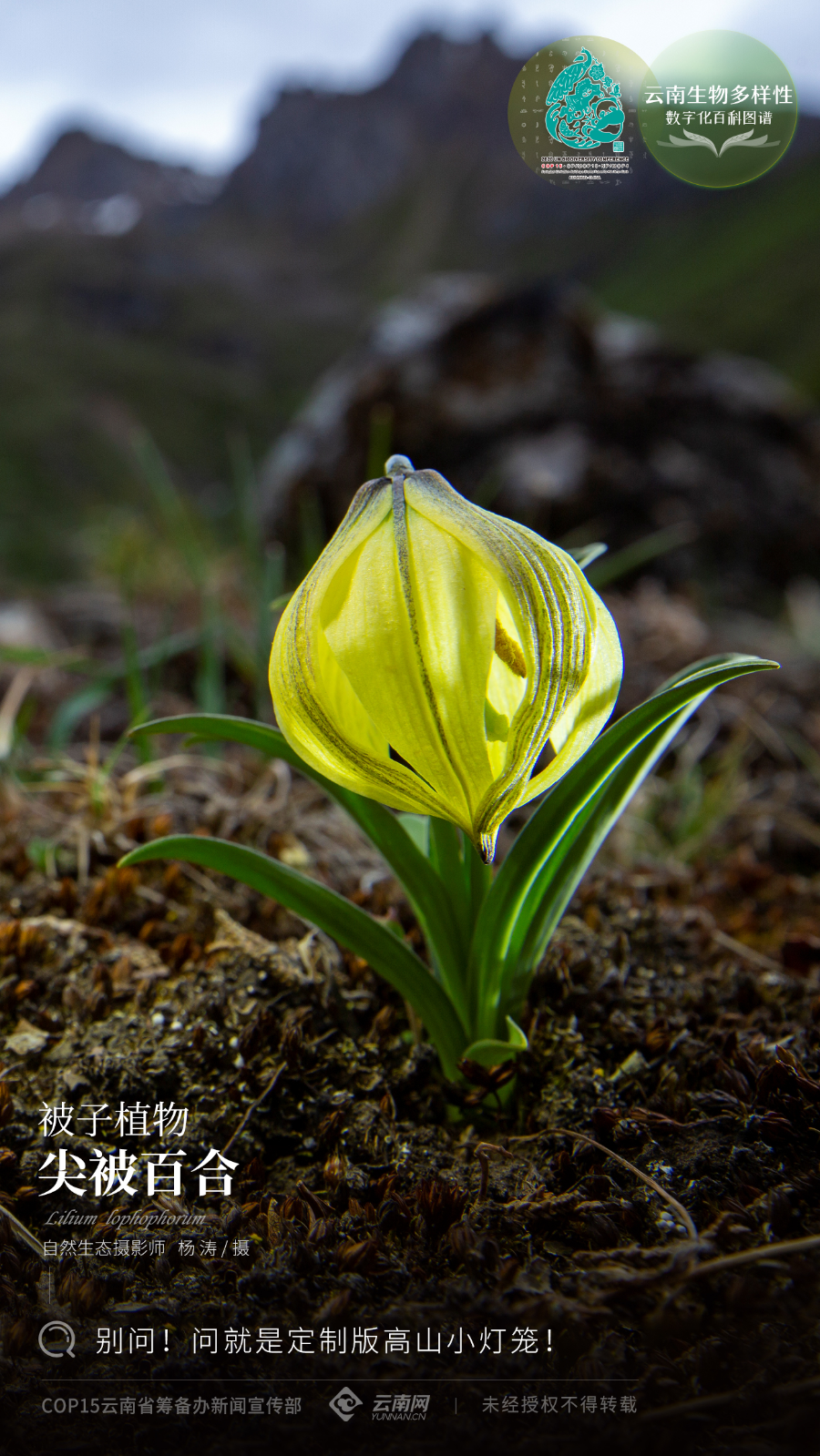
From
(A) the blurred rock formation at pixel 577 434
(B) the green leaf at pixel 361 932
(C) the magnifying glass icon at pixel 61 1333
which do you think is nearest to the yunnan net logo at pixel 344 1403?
(C) the magnifying glass icon at pixel 61 1333

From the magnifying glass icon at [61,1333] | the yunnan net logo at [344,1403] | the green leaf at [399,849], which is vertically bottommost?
the yunnan net logo at [344,1403]

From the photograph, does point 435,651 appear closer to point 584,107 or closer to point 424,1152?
point 424,1152

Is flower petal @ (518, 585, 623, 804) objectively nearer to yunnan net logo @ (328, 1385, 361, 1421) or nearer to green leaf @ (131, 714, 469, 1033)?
green leaf @ (131, 714, 469, 1033)

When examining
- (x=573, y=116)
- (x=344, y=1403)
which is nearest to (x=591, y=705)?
(x=344, y=1403)

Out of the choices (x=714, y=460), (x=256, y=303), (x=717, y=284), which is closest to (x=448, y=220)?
(x=256, y=303)

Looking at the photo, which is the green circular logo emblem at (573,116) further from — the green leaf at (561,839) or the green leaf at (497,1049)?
the green leaf at (497,1049)

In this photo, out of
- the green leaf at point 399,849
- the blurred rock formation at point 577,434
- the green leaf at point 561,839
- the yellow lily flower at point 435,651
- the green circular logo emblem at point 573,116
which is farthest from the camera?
the blurred rock formation at point 577,434

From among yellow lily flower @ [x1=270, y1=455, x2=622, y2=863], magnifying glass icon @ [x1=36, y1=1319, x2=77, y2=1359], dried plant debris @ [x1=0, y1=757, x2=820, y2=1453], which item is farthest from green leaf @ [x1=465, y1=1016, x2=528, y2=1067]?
magnifying glass icon @ [x1=36, y1=1319, x2=77, y2=1359]

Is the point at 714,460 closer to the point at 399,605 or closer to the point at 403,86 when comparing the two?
the point at 399,605
